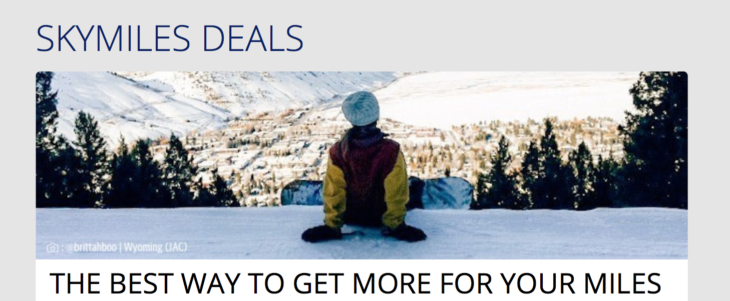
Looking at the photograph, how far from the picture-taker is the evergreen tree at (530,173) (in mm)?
6395

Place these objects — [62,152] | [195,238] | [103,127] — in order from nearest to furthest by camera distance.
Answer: [195,238]
[62,152]
[103,127]

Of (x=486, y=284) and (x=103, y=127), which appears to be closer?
(x=486, y=284)

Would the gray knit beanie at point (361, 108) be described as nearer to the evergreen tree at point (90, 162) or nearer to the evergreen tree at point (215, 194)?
the evergreen tree at point (215, 194)

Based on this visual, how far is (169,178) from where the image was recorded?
6203 millimetres

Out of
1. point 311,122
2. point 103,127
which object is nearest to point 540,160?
point 311,122

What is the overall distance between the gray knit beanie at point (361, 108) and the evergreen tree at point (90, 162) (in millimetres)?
2682

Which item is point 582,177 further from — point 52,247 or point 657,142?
point 52,247

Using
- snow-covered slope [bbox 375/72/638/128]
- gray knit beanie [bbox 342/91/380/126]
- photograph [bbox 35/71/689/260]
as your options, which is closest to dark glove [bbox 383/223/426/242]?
photograph [bbox 35/71/689/260]

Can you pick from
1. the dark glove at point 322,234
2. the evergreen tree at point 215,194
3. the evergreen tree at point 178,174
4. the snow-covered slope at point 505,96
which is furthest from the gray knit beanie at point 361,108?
the evergreen tree at point 178,174

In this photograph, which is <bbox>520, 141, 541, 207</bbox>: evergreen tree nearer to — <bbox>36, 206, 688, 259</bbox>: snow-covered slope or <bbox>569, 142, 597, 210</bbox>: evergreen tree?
<bbox>569, 142, 597, 210</bbox>: evergreen tree

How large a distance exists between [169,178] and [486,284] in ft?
9.83

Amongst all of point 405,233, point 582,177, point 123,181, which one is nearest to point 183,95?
point 123,181

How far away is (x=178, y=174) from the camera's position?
245 inches

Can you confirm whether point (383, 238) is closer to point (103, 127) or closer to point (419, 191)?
point (419, 191)
